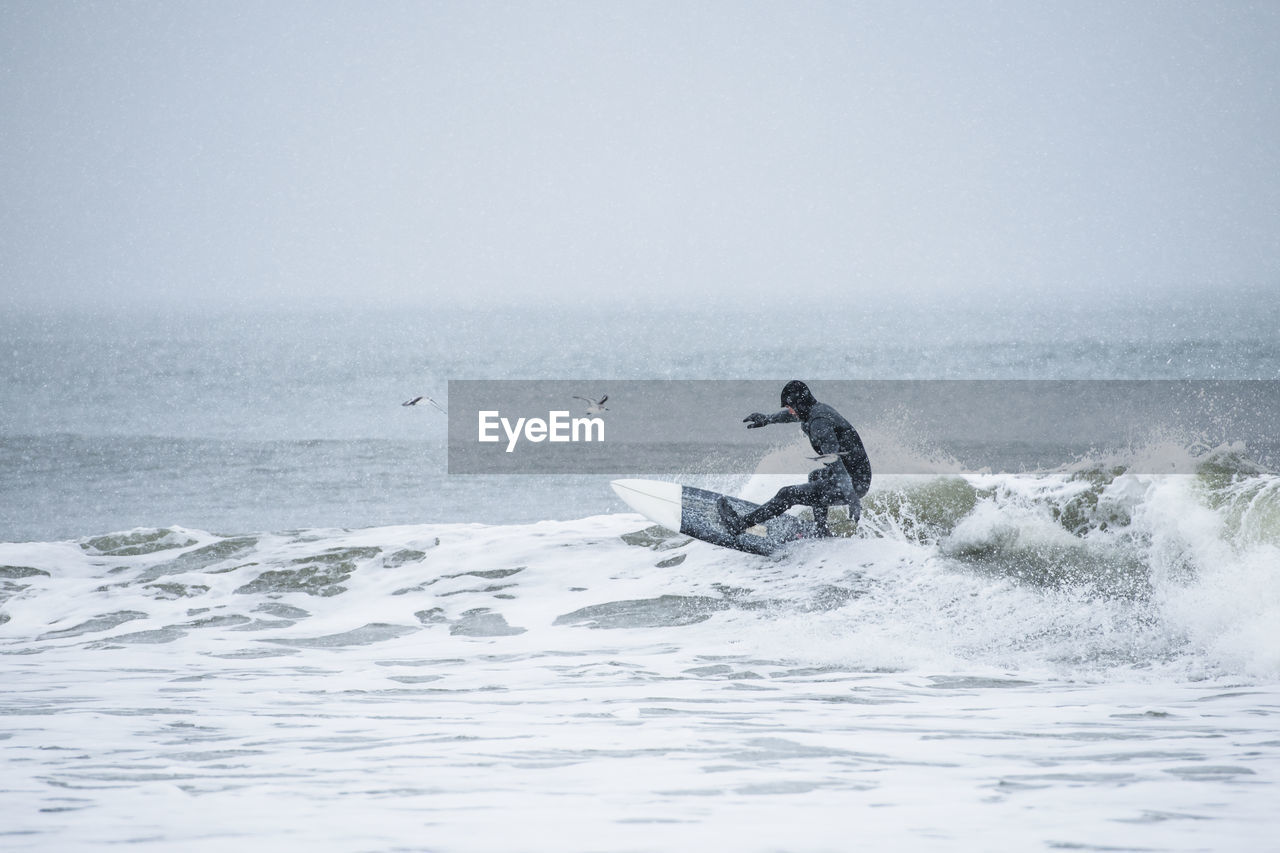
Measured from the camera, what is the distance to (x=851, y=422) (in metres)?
29.4

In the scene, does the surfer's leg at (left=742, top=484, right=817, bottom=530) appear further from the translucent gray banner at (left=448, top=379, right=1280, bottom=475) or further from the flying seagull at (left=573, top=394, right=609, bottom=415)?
the flying seagull at (left=573, top=394, right=609, bottom=415)

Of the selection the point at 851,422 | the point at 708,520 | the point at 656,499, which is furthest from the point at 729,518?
the point at 851,422

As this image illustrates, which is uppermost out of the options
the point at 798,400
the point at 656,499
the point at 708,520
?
the point at 798,400

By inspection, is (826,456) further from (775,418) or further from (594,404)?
(594,404)

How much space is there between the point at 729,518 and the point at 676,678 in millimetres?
3503

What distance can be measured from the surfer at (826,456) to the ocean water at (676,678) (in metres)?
0.70

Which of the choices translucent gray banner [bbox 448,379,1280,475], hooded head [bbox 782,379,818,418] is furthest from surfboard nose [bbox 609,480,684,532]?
translucent gray banner [bbox 448,379,1280,475]

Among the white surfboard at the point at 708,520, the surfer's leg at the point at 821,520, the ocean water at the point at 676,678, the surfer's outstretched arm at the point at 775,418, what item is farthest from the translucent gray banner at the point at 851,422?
the ocean water at the point at 676,678

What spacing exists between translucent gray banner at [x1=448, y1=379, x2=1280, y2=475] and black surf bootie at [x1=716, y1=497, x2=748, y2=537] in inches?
98.6

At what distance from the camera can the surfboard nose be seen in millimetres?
11844

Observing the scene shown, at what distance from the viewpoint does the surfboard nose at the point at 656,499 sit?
11.8 metres

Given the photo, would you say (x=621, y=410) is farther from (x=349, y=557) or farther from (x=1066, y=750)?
(x=1066, y=750)

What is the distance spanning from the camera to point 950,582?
9.95 m

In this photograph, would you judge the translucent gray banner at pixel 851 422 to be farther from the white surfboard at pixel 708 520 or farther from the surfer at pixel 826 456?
the surfer at pixel 826 456
